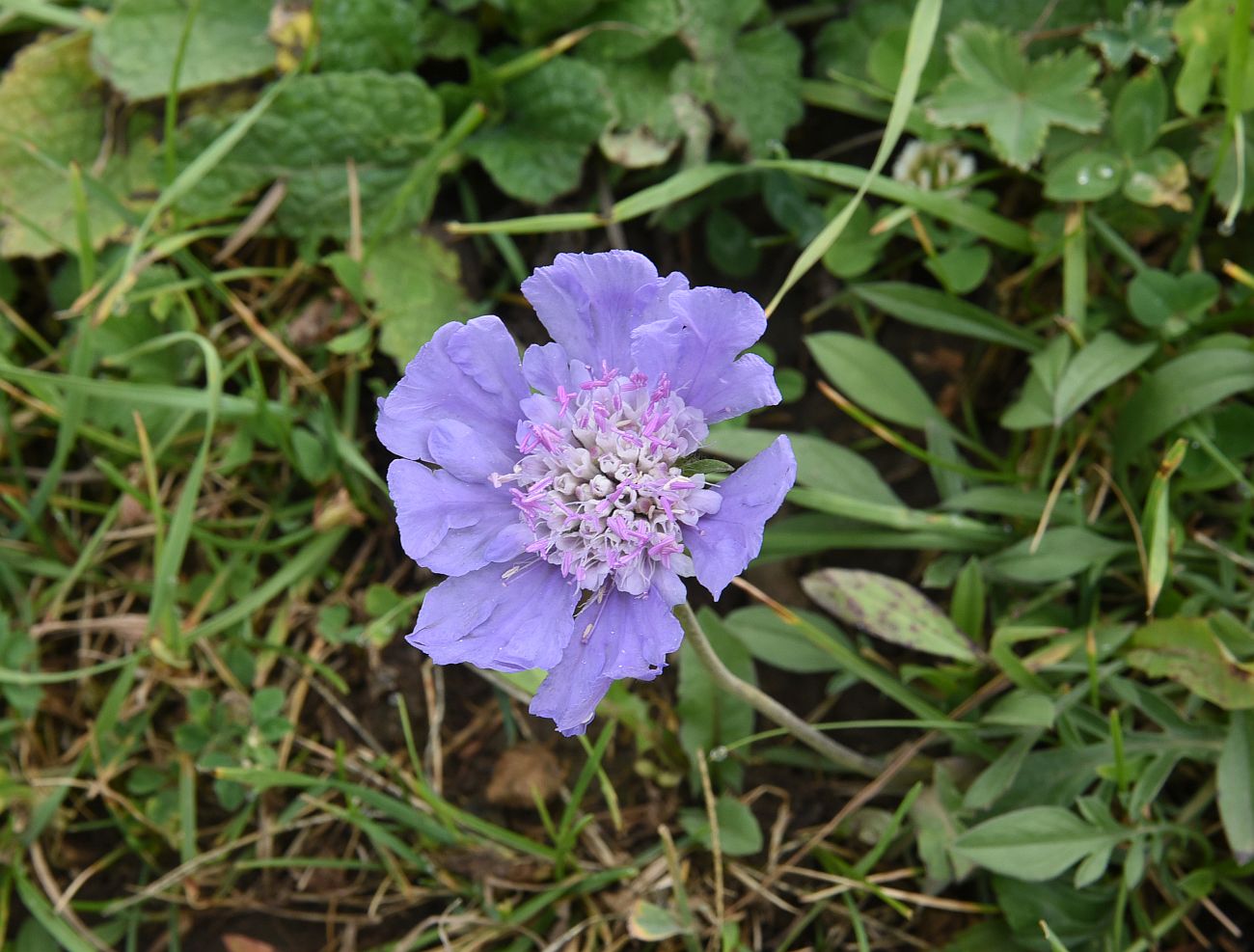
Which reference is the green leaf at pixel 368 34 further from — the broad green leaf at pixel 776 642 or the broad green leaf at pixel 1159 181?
the broad green leaf at pixel 1159 181

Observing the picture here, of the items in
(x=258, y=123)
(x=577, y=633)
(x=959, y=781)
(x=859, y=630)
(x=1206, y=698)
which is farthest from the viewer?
(x=258, y=123)

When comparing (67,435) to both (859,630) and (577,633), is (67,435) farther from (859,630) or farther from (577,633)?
(859,630)

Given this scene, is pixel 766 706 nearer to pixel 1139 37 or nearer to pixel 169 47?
pixel 1139 37

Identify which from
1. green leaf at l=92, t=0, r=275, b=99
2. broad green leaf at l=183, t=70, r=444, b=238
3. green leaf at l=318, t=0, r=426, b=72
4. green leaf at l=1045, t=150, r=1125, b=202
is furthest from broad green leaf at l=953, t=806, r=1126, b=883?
green leaf at l=92, t=0, r=275, b=99

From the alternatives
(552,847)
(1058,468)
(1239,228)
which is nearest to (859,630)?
(1058,468)

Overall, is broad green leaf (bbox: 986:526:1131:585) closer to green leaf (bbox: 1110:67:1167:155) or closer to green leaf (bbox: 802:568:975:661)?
green leaf (bbox: 802:568:975:661)

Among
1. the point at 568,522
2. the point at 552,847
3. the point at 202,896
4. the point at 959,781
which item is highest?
the point at 568,522
